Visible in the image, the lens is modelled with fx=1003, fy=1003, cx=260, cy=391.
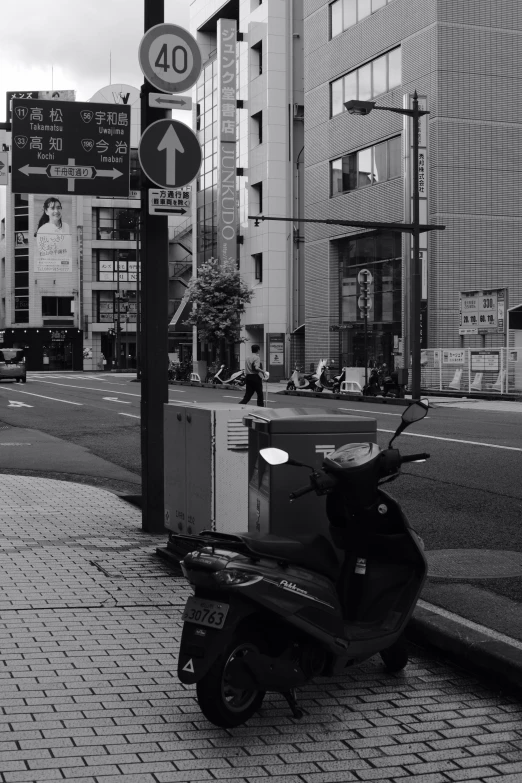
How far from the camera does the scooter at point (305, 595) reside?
3.85 meters

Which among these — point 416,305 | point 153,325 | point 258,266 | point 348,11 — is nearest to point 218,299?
point 258,266

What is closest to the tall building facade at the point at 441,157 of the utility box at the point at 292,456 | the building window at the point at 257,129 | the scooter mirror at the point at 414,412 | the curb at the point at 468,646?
the building window at the point at 257,129

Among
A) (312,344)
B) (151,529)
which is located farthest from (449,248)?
(151,529)

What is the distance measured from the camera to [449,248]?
38438 millimetres

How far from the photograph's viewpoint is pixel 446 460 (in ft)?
44.9

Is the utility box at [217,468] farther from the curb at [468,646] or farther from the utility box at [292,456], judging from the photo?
the curb at [468,646]

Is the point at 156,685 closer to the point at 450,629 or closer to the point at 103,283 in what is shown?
the point at 450,629

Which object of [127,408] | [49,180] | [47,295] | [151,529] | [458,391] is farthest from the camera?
[47,295]

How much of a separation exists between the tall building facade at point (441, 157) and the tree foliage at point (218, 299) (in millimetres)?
12813

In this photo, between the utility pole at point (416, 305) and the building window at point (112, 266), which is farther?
the building window at point (112, 266)

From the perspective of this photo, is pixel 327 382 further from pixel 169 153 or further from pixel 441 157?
pixel 169 153

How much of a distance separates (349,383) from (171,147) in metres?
29.8

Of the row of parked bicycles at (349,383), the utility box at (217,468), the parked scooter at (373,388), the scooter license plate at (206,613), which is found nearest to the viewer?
the scooter license plate at (206,613)

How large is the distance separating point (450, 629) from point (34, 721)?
2.08m
